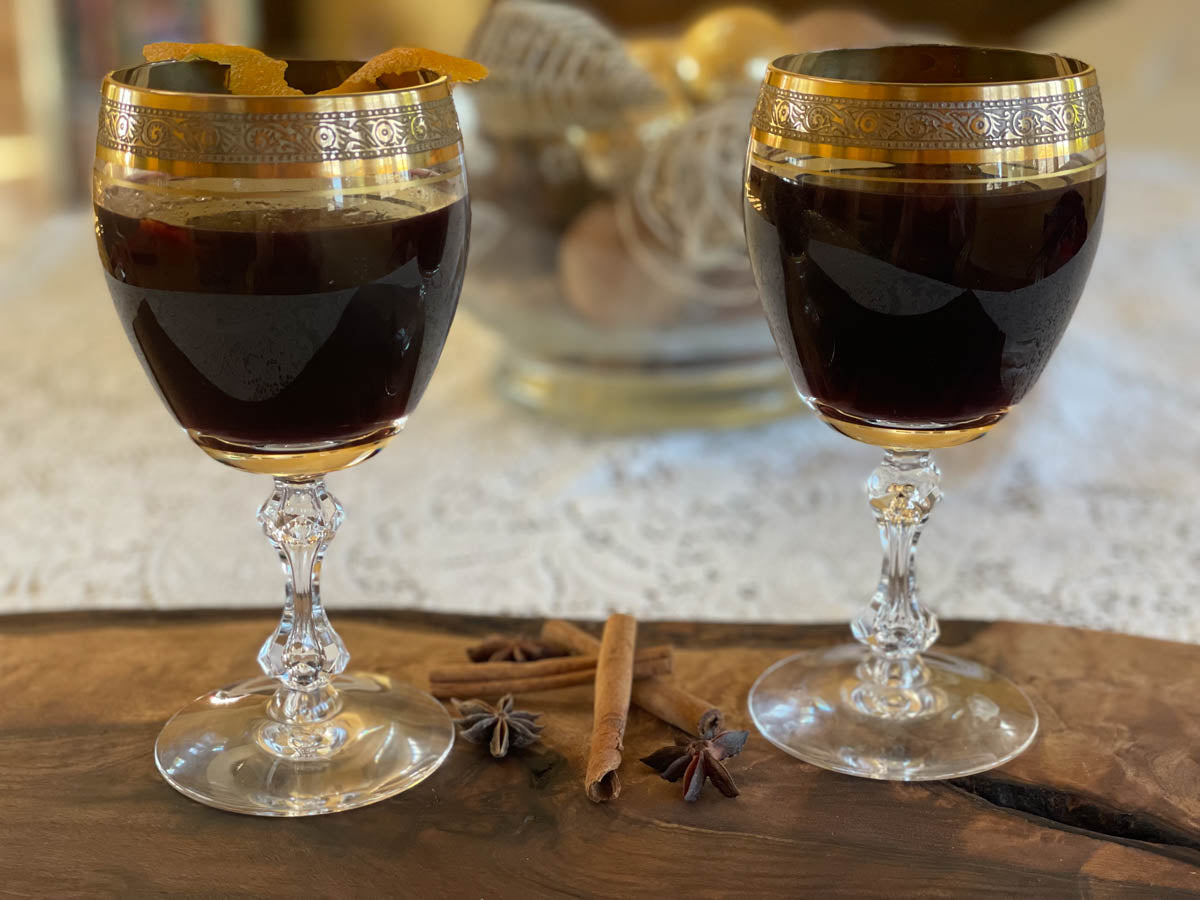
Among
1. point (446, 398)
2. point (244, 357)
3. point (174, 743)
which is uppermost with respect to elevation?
point (244, 357)

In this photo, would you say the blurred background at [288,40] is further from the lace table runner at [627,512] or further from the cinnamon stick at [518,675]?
the cinnamon stick at [518,675]

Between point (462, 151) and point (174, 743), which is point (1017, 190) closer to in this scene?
point (462, 151)

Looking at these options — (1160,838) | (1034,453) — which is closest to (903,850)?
(1160,838)

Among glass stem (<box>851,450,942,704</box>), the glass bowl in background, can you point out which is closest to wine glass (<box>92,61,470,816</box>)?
glass stem (<box>851,450,942,704</box>)

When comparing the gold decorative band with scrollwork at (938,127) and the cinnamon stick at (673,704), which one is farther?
the cinnamon stick at (673,704)

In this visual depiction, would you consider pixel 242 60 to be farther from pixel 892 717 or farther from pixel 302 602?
pixel 892 717

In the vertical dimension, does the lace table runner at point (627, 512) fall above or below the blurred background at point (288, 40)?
below

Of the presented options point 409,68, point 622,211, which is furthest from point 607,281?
point 409,68

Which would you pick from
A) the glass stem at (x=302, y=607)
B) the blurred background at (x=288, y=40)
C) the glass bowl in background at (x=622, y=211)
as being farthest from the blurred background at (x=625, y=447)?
the glass stem at (x=302, y=607)
